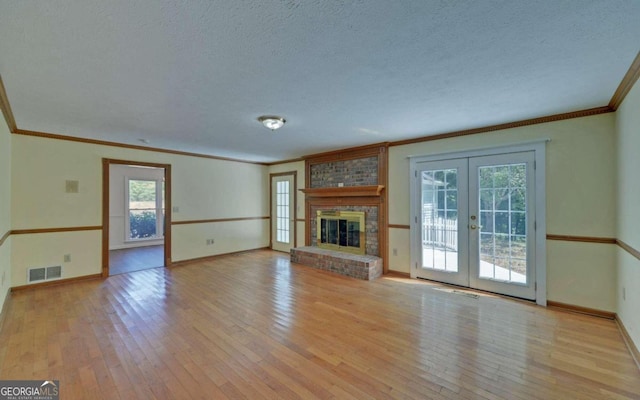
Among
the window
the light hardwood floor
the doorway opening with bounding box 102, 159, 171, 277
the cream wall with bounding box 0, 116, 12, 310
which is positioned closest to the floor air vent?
the light hardwood floor

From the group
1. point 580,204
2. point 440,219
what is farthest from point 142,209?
point 580,204

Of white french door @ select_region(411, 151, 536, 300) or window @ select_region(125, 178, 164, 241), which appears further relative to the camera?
window @ select_region(125, 178, 164, 241)

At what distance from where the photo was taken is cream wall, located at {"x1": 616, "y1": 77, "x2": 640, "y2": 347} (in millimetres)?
2355

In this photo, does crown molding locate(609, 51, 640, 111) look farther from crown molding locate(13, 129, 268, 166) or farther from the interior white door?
crown molding locate(13, 129, 268, 166)

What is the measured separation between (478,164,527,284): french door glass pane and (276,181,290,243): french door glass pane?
4.50 metres

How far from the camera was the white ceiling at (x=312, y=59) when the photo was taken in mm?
1556

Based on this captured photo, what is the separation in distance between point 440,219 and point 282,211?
4.11 metres

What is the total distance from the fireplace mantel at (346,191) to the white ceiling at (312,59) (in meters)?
1.64

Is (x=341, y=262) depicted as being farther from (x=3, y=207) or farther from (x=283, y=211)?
(x=3, y=207)

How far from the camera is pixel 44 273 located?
14.0 feet

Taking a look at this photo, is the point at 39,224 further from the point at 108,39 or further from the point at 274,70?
the point at 274,70

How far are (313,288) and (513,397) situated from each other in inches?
107

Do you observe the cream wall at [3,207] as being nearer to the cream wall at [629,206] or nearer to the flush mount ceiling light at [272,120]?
the flush mount ceiling light at [272,120]

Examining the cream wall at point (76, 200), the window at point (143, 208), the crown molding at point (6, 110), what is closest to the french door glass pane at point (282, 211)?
the cream wall at point (76, 200)
